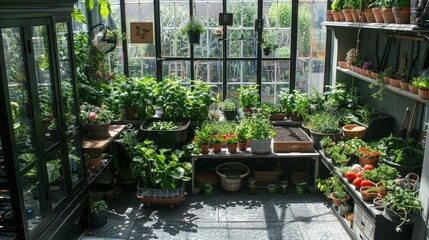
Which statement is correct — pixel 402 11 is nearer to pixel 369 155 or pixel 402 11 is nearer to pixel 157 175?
pixel 369 155

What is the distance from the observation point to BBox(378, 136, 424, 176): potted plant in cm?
376

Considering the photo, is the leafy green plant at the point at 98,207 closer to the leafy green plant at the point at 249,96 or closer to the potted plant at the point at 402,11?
the leafy green plant at the point at 249,96

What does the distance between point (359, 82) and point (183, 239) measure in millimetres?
3066

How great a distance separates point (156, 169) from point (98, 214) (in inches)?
29.8

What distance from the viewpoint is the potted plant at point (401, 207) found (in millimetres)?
3195

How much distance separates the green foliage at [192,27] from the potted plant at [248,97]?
3.12ft

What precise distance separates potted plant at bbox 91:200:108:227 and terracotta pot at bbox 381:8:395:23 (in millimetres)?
3274

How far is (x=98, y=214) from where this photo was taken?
14.0ft

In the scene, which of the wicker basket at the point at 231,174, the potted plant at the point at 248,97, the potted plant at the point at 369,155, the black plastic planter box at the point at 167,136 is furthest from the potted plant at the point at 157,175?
the potted plant at the point at 369,155

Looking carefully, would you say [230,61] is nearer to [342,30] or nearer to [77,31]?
[342,30]

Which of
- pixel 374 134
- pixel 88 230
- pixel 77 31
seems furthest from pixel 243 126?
pixel 77 31

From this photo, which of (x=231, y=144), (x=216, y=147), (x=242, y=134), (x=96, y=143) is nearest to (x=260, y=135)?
(x=242, y=134)

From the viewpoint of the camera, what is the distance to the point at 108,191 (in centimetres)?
490

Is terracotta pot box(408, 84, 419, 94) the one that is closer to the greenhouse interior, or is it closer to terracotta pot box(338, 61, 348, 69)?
the greenhouse interior
